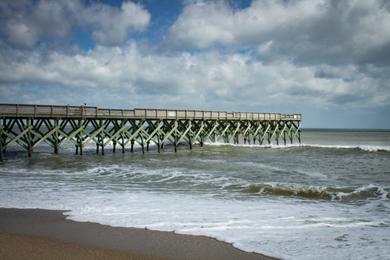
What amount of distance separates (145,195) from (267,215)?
3593mm

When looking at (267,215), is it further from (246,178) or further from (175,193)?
(246,178)

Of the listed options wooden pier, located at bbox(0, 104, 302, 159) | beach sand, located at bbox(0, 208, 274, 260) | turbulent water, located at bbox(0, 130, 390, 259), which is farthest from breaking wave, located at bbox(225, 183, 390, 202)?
wooden pier, located at bbox(0, 104, 302, 159)

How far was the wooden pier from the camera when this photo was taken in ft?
66.7

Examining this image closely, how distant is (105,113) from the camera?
23656 millimetres

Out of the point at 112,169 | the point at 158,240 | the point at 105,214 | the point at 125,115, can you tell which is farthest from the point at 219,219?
the point at 125,115

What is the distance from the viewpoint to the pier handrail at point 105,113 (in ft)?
65.1

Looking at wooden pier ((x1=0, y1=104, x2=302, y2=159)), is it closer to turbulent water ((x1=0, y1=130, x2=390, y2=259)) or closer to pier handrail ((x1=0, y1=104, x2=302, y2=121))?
pier handrail ((x1=0, y1=104, x2=302, y2=121))

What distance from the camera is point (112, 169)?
1580 cm

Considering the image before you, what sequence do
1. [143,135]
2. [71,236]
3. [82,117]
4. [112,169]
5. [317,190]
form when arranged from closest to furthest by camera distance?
[71,236] → [317,190] → [112,169] → [82,117] → [143,135]

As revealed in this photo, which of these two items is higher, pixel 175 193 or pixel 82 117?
pixel 82 117

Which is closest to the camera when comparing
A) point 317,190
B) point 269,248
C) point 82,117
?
point 269,248

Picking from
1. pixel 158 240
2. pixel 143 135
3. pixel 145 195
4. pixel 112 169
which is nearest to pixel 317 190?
pixel 145 195

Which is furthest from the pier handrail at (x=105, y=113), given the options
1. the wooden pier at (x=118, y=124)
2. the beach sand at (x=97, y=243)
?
the beach sand at (x=97, y=243)

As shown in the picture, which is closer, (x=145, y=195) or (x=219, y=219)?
(x=219, y=219)
